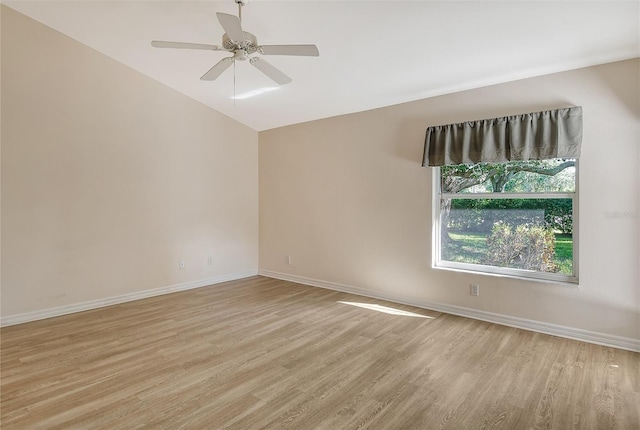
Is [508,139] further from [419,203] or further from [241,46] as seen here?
[241,46]

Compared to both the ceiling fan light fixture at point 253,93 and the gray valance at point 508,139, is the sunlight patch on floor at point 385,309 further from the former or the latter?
the ceiling fan light fixture at point 253,93

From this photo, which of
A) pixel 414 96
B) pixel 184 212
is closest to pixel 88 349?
pixel 184 212

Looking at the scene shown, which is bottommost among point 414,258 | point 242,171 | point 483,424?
point 483,424

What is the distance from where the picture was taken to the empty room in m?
2.32

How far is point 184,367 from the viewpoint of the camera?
8.52ft

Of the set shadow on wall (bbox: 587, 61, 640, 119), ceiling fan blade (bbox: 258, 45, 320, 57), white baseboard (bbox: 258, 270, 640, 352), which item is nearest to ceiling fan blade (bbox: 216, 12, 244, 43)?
ceiling fan blade (bbox: 258, 45, 320, 57)

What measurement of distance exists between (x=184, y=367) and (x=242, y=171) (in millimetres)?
3654

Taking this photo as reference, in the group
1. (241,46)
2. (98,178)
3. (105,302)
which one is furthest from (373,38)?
(105,302)

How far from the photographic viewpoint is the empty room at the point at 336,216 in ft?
7.61

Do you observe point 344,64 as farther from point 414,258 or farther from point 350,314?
point 350,314

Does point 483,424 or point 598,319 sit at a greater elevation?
point 598,319

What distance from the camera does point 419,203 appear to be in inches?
161

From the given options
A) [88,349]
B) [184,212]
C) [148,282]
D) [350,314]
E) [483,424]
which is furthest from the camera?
[184,212]

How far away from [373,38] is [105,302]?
14.1ft
